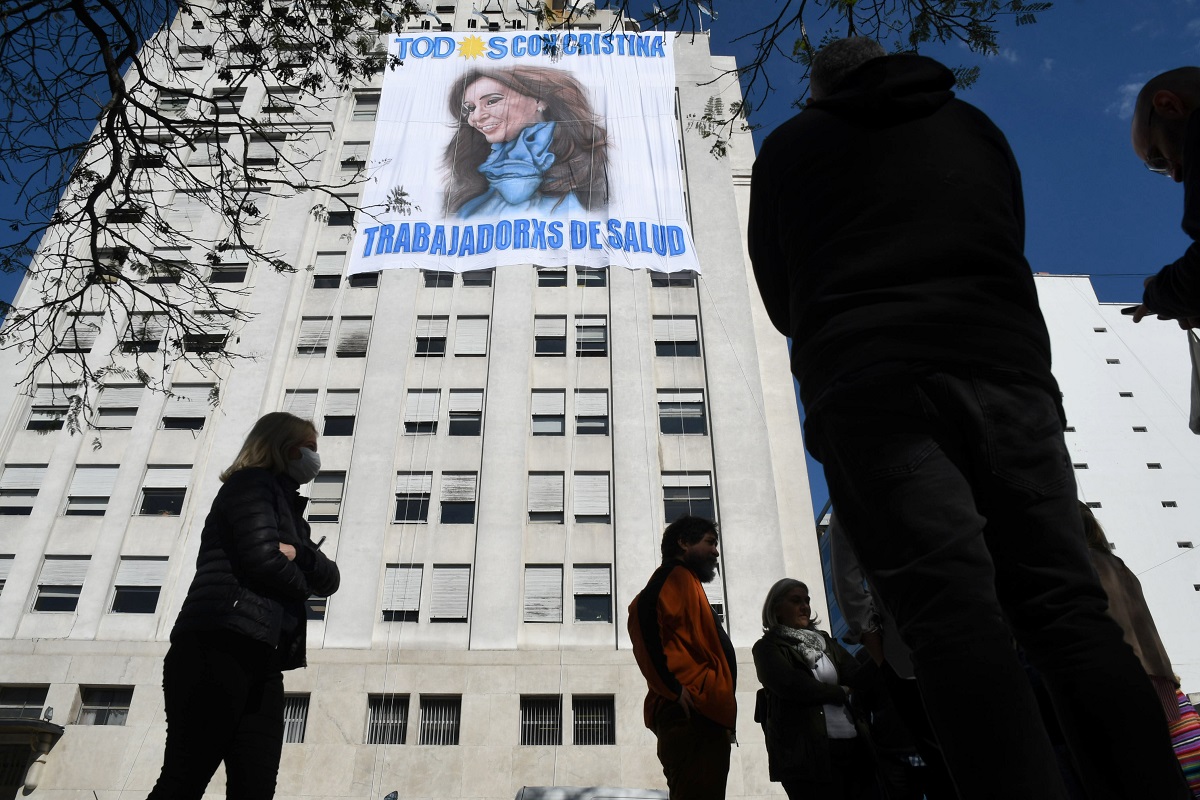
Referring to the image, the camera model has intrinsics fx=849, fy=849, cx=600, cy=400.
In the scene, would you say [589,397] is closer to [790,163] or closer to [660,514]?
[660,514]

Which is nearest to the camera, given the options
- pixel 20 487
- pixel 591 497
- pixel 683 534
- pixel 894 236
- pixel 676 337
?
pixel 894 236

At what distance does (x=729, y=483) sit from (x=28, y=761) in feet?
70.3

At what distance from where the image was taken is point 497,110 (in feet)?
69.4

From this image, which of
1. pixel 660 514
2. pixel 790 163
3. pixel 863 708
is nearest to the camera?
pixel 790 163

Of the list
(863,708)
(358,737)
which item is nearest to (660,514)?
(358,737)

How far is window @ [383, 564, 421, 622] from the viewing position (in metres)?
25.5

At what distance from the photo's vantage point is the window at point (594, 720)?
78.2 ft

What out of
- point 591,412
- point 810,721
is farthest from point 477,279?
point 810,721

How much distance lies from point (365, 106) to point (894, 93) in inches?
1518

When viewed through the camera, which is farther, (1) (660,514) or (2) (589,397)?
(2) (589,397)

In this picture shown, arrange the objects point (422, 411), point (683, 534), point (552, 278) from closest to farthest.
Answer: point (683, 534) < point (422, 411) < point (552, 278)

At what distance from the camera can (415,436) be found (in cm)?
2855

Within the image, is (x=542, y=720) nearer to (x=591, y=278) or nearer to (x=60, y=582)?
(x=60, y=582)

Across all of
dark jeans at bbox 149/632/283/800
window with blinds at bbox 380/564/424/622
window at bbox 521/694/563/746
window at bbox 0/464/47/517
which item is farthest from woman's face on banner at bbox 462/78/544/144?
window at bbox 0/464/47/517
